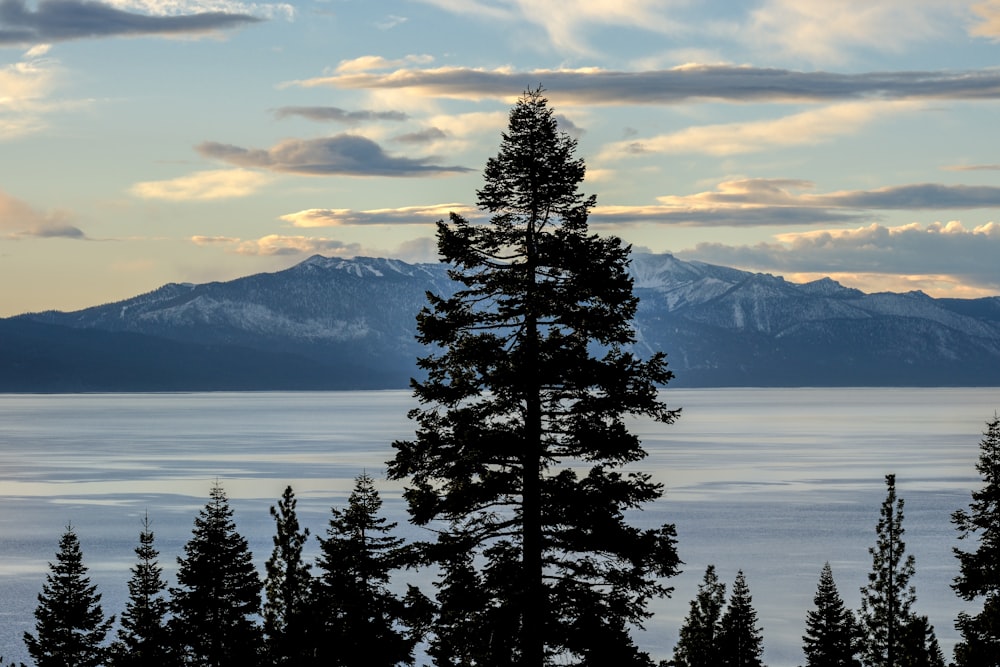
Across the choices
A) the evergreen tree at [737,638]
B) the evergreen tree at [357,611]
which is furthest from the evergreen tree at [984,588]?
the evergreen tree at [737,638]

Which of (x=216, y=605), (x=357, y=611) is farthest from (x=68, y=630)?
(x=357, y=611)

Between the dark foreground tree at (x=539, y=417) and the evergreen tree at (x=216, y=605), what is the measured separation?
23175 millimetres

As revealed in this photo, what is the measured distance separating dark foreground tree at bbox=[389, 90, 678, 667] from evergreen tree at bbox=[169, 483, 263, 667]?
23.2m

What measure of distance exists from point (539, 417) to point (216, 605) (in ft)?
85.7

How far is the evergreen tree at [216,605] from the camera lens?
4291cm

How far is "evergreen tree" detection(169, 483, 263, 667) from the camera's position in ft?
141

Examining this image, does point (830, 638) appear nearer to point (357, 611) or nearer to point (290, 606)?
point (290, 606)

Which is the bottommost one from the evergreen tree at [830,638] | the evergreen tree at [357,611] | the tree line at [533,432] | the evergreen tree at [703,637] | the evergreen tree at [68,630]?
the evergreen tree at [703,637]

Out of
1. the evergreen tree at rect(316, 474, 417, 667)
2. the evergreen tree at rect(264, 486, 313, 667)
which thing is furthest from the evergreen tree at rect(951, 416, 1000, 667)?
the evergreen tree at rect(264, 486, 313, 667)

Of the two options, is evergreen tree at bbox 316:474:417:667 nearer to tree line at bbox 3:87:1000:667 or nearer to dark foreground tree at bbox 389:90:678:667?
tree line at bbox 3:87:1000:667

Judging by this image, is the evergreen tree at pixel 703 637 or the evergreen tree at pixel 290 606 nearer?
the evergreen tree at pixel 290 606

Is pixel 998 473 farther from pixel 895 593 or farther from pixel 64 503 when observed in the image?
pixel 64 503

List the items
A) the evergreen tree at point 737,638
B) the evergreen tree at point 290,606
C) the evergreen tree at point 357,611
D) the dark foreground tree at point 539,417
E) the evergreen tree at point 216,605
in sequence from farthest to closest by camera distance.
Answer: the evergreen tree at point 737,638, the evergreen tree at point 216,605, the evergreen tree at point 290,606, the evergreen tree at point 357,611, the dark foreground tree at point 539,417

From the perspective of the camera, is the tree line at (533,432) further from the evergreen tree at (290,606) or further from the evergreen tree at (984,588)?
the evergreen tree at (290,606)
